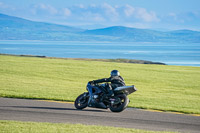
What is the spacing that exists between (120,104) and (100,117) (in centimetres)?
131

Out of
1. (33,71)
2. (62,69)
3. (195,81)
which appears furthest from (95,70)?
(195,81)

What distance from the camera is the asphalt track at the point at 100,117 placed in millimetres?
10648

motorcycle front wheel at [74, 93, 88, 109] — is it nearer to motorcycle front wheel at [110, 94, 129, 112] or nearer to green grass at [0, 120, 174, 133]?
motorcycle front wheel at [110, 94, 129, 112]

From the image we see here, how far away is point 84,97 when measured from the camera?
13492mm

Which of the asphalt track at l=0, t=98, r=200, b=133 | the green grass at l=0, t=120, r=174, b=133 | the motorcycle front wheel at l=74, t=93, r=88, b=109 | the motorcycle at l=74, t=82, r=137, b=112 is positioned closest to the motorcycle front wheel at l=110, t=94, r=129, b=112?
the motorcycle at l=74, t=82, r=137, b=112

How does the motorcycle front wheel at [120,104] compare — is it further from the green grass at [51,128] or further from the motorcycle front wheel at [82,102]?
the green grass at [51,128]

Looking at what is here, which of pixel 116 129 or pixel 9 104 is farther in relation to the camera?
pixel 9 104

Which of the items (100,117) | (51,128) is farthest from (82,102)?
(51,128)

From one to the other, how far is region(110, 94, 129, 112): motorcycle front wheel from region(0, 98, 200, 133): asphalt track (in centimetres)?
18

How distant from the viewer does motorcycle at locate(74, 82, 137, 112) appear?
12.6 meters

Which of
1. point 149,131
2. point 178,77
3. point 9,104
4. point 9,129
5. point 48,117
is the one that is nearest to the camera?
point 9,129

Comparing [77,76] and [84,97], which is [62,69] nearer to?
[77,76]

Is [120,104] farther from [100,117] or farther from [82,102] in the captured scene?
[82,102]

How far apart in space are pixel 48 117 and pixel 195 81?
19.5 meters
